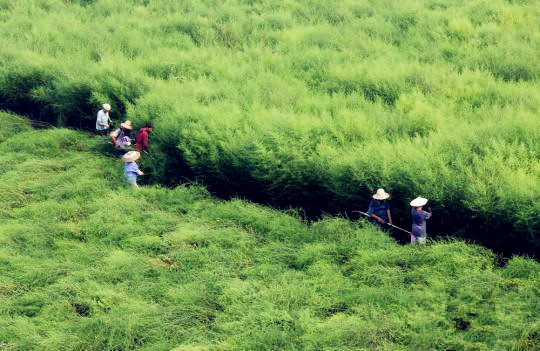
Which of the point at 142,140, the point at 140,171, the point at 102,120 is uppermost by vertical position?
the point at 142,140

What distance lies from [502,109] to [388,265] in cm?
393

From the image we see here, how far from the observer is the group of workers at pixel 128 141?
9789mm

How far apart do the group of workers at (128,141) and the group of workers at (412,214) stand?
3797 millimetres

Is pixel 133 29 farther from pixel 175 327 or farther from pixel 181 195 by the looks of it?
pixel 175 327

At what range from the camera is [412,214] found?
7.71 meters

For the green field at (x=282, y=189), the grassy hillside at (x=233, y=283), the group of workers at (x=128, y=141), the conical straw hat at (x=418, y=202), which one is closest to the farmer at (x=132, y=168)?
the group of workers at (x=128, y=141)

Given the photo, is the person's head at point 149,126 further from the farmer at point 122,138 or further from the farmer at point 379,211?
the farmer at point 379,211

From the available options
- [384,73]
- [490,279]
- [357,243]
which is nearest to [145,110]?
[384,73]

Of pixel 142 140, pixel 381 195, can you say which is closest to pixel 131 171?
pixel 142 140

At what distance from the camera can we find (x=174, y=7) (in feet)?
58.2

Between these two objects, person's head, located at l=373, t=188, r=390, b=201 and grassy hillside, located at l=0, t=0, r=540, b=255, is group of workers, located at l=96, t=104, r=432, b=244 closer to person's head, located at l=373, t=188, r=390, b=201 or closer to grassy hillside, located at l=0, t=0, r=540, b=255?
person's head, located at l=373, t=188, r=390, b=201

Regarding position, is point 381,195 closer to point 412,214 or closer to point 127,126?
point 412,214

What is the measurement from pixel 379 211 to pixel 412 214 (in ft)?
1.77

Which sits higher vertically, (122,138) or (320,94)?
(320,94)
